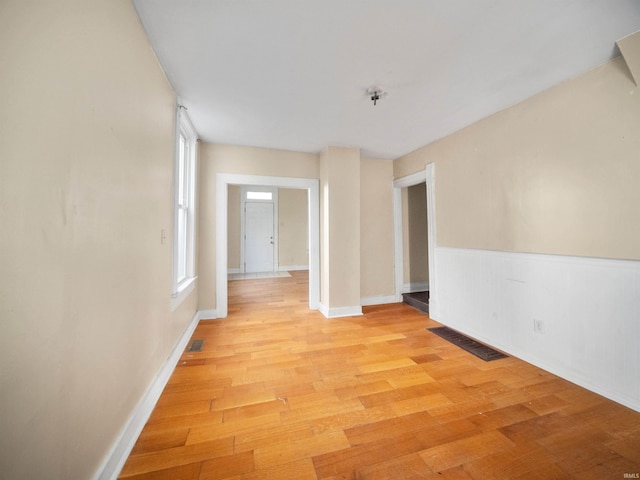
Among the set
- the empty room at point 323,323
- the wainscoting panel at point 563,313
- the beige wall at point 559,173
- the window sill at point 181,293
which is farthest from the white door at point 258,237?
the wainscoting panel at point 563,313

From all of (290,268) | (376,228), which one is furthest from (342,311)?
(290,268)

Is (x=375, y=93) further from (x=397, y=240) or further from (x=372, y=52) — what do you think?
(x=397, y=240)

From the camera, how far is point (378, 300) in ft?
13.7

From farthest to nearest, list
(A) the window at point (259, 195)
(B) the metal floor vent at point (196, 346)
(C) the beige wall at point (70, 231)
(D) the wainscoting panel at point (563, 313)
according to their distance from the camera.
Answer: (A) the window at point (259, 195) < (B) the metal floor vent at point (196, 346) < (D) the wainscoting panel at point (563, 313) < (C) the beige wall at point (70, 231)

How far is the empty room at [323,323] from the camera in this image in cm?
83

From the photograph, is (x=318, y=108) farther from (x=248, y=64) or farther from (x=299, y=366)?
(x=299, y=366)

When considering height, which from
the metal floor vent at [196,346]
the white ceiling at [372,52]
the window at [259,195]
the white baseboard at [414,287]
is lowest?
the metal floor vent at [196,346]

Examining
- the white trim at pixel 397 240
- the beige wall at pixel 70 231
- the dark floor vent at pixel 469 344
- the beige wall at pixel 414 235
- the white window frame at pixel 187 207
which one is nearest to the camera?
the beige wall at pixel 70 231

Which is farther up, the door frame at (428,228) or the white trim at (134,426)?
the door frame at (428,228)

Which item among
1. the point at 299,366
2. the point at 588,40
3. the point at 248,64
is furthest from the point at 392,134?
the point at 299,366

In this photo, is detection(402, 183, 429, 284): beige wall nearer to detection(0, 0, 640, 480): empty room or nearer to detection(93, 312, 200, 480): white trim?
detection(0, 0, 640, 480): empty room

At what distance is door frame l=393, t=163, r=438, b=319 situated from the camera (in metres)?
3.39

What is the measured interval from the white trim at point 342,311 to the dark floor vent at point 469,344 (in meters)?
1.03

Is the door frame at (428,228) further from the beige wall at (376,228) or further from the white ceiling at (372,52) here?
the white ceiling at (372,52)
